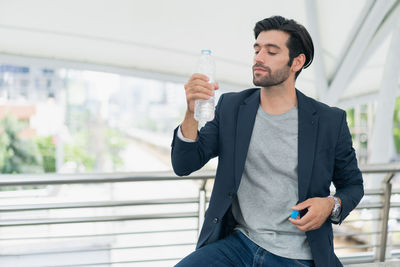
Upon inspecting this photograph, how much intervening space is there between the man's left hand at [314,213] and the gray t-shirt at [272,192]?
0.12 m

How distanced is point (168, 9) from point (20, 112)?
19.5m

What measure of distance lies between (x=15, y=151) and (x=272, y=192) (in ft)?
88.1

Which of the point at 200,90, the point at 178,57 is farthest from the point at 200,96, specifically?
the point at 178,57

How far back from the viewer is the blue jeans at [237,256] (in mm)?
1647

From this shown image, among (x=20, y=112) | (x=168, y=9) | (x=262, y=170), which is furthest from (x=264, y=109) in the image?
(x=20, y=112)

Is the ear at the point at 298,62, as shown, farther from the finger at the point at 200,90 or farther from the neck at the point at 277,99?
the finger at the point at 200,90

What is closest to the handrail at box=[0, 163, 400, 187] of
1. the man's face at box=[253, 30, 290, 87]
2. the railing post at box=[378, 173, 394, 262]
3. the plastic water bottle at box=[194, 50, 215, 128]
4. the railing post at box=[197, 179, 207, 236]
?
the railing post at box=[197, 179, 207, 236]

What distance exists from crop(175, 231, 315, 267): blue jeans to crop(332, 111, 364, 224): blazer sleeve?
1.08ft

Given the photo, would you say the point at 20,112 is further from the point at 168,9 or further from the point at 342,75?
the point at 342,75

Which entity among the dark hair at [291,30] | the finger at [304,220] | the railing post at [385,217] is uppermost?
the dark hair at [291,30]

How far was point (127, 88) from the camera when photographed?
97.5ft

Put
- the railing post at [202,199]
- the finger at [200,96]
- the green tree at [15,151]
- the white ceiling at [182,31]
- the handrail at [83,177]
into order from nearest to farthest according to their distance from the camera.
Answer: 1. the finger at [200,96]
2. the handrail at [83,177]
3. the railing post at [202,199]
4. the white ceiling at [182,31]
5. the green tree at [15,151]

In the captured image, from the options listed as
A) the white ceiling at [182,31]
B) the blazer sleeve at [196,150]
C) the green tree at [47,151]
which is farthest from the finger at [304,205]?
the green tree at [47,151]

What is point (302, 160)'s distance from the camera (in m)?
1.73
